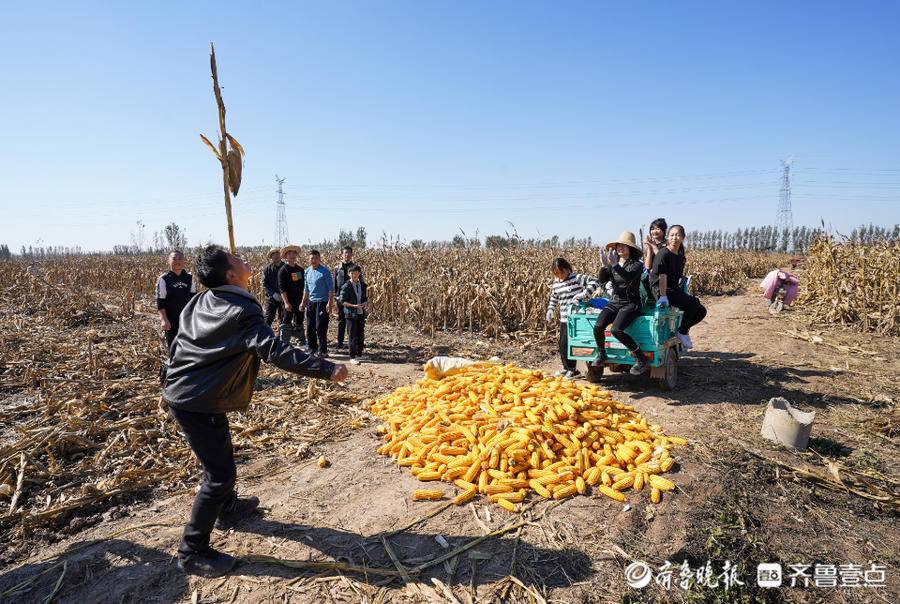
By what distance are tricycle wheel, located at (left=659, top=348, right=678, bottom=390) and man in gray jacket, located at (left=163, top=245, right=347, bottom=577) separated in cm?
546

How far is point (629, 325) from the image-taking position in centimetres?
620

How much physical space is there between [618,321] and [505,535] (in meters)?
3.57

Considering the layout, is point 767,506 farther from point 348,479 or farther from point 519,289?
point 519,289

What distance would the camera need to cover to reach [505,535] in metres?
3.40

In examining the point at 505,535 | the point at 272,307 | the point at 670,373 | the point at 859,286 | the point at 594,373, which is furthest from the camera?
the point at 859,286

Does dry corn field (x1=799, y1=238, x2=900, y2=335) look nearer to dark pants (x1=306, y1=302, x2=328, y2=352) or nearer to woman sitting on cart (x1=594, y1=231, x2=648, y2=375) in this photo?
woman sitting on cart (x1=594, y1=231, x2=648, y2=375)

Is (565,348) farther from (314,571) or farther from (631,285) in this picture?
(314,571)

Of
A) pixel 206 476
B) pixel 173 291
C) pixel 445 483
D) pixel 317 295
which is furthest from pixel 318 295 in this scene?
pixel 206 476

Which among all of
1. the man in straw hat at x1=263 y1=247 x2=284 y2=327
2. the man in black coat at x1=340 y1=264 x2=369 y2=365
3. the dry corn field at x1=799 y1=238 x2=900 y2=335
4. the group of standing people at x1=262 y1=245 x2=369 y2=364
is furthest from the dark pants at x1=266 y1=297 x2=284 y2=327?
the dry corn field at x1=799 y1=238 x2=900 y2=335
